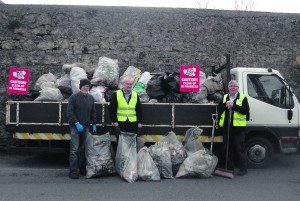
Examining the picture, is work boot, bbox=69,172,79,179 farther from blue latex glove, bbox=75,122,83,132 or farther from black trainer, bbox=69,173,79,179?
blue latex glove, bbox=75,122,83,132

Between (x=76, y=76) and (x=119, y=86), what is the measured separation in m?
0.92

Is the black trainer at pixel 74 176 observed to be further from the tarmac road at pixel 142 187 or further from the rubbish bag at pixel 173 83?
the rubbish bag at pixel 173 83

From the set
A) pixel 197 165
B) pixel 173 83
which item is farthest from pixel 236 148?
pixel 173 83

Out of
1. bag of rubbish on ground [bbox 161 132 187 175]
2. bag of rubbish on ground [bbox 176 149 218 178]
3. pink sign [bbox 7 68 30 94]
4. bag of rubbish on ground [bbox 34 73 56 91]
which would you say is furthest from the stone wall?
bag of rubbish on ground [bbox 176 149 218 178]

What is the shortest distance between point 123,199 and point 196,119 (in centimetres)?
260

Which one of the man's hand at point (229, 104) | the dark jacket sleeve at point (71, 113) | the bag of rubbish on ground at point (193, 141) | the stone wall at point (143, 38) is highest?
the stone wall at point (143, 38)

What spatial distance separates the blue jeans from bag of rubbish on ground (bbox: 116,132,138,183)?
678 mm

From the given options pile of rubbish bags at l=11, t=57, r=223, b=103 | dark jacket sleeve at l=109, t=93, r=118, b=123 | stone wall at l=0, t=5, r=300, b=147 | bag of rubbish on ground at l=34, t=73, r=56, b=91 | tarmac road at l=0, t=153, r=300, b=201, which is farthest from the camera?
stone wall at l=0, t=5, r=300, b=147

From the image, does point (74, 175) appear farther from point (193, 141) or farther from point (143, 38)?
point (143, 38)

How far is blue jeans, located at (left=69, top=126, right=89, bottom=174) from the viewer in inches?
257

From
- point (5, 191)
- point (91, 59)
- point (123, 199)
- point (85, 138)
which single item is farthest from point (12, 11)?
point (123, 199)

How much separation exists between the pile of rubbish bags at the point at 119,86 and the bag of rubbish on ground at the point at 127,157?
1100mm

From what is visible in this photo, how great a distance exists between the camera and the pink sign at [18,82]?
762 centimetres

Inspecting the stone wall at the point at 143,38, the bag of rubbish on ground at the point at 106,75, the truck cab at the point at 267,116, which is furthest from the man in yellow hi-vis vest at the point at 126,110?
the stone wall at the point at 143,38
